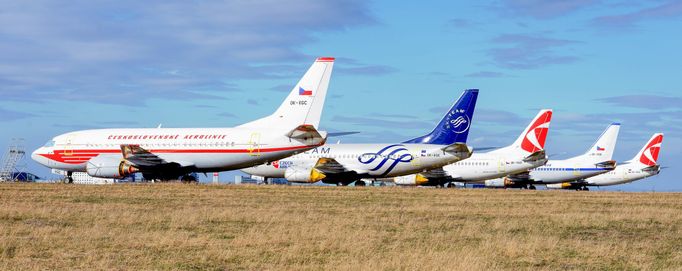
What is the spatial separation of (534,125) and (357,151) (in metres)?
17.9

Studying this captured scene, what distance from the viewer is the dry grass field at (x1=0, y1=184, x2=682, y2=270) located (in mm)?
14820

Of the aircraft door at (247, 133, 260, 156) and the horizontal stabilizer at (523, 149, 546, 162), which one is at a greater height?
the horizontal stabilizer at (523, 149, 546, 162)

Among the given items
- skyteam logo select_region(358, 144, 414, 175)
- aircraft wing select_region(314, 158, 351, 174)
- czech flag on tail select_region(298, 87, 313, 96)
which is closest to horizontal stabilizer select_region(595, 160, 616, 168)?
skyteam logo select_region(358, 144, 414, 175)

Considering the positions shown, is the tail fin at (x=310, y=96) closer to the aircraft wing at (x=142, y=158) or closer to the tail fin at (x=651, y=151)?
the aircraft wing at (x=142, y=158)

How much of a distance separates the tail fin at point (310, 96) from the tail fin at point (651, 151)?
165 ft

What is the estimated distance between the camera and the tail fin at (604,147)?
288 feet

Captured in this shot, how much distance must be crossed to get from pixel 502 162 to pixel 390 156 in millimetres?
16283

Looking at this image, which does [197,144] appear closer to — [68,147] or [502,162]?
[68,147]

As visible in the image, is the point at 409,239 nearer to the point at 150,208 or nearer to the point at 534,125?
the point at 150,208

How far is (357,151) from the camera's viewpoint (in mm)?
68188

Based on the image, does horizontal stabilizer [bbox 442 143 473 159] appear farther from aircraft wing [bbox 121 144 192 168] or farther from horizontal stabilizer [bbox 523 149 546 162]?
aircraft wing [bbox 121 144 192 168]

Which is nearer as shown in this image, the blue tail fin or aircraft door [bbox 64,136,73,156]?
aircraft door [bbox 64,136,73,156]

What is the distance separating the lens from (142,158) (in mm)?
56719

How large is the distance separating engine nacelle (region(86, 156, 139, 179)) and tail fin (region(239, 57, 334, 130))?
35.8 ft
